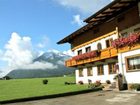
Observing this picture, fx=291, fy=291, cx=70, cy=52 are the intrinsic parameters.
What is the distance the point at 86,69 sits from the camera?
147 ft

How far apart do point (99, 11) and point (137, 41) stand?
215 inches

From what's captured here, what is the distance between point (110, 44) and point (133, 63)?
7065mm

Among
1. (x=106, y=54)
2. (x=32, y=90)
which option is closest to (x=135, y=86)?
(x=106, y=54)

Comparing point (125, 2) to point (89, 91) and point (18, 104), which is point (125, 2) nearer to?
point (89, 91)

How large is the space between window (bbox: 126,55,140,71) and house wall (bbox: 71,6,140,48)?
392 centimetres

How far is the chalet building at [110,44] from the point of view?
30422 millimetres

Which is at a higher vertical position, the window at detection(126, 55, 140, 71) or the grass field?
the window at detection(126, 55, 140, 71)

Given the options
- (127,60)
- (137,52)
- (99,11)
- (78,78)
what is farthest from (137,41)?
(78,78)

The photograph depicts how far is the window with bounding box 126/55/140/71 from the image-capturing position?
30.0 metres

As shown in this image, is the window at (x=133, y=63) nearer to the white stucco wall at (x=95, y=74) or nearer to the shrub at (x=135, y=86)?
the shrub at (x=135, y=86)

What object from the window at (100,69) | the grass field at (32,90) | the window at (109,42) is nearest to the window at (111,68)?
the window at (100,69)

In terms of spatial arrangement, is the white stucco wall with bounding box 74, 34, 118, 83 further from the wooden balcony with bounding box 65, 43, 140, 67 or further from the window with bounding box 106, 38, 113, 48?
the wooden balcony with bounding box 65, 43, 140, 67

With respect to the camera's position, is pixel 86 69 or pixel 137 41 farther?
pixel 86 69

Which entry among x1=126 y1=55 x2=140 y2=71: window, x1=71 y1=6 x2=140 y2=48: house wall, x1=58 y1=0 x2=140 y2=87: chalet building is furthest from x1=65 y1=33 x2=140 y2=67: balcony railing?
x1=71 y1=6 x2=140 y2=48: house wall
